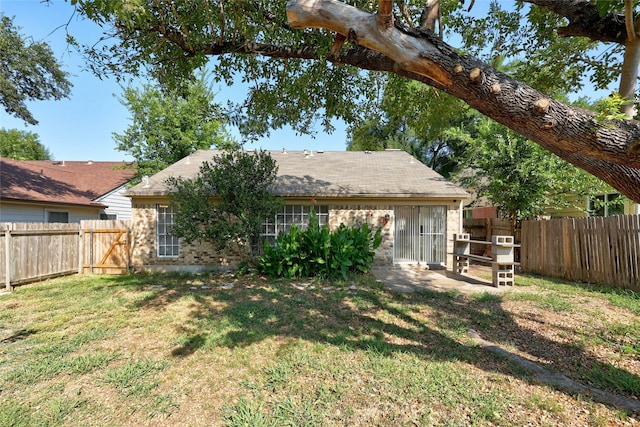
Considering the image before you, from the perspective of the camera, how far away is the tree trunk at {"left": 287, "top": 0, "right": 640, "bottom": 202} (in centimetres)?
225

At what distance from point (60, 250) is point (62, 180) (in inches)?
380

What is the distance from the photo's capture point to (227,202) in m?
8.41

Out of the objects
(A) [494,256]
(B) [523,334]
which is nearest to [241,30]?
(B) [523,334]

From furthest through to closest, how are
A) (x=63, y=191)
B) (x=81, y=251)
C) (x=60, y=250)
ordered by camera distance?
(x=63, y=191)
(x=81, y=251)
(x=60, y=250)

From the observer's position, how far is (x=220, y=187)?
8.25m

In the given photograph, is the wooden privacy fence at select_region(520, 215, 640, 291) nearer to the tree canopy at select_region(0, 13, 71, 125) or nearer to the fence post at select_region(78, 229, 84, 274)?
the fence post at select_region(78, 229, 84, 274)

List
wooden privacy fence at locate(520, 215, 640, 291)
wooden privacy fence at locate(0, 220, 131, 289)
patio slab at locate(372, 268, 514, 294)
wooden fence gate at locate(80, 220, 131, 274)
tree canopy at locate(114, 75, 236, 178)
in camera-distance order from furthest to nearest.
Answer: tree canopy at locate(114, 75, 236, 178) < wooden fence gate at locate(80, 220, 131, 274) < wooden privacy fence at locate(0, 220, 131, 289) < patio slab at locate(372, 268, 514, 294) < wooden privacy fence at locate(520, 215, 640, 291)

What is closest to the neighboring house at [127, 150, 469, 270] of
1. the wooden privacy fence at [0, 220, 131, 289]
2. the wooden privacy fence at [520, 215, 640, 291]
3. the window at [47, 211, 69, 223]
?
the wooden privacy fence at [0, 220, 131, 289]

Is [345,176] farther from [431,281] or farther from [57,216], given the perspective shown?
Answer: [57,216]

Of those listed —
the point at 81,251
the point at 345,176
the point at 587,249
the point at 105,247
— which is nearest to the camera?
the point at 587,249

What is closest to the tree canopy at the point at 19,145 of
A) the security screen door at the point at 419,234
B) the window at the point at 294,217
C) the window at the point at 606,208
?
the window at the point at 294,217

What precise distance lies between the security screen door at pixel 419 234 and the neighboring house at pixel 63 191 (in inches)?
430

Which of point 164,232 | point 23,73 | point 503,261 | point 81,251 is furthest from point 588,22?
point 23,73

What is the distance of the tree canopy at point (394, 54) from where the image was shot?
8.00 feet
